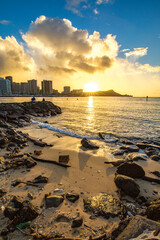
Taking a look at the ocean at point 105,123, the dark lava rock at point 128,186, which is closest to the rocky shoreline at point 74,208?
the dark lava rock at point 128,186

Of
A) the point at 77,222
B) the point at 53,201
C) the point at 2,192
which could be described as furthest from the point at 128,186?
the point at 2,192

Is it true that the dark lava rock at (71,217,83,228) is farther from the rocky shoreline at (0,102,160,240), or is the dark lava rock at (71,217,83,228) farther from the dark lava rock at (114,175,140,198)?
the dark lava rock at (114,175,140,198)

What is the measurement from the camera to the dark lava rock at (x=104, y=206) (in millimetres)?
3018

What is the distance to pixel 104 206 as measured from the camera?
3188 mm

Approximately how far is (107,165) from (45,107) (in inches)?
1021

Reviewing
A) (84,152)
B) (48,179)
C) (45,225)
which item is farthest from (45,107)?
(45,225)

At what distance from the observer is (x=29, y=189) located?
3.77 meters

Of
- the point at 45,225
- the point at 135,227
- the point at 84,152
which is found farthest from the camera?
the point at 84,152

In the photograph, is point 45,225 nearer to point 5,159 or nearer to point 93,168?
point 93,168

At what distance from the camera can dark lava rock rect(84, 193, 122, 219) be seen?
3.02 meters

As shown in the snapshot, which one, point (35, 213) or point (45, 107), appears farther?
point (45, 107)

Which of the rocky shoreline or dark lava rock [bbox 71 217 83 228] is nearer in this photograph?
the rocky shoreline

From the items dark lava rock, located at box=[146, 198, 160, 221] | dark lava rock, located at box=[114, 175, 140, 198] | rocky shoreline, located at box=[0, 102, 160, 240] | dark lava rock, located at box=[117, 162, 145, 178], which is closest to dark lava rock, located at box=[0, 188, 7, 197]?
rocky shoreline, located at box=[0, 102, 160, 240]

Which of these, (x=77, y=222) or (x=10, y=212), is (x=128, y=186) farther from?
(x=10, y=212)
